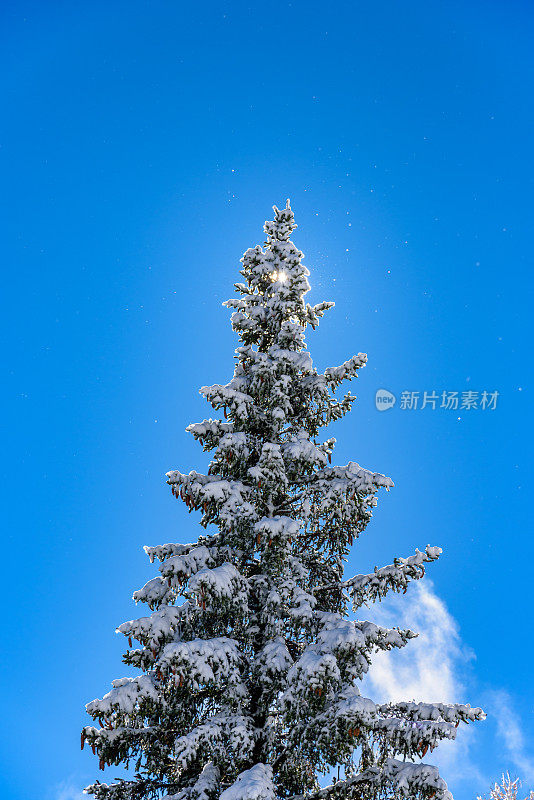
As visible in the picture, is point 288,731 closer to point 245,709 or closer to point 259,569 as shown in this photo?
point 245,709

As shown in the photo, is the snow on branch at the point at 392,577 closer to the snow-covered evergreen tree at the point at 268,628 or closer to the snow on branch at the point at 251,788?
the snow-covered evergreen tree at the point at 268,628

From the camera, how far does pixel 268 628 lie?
859 cm

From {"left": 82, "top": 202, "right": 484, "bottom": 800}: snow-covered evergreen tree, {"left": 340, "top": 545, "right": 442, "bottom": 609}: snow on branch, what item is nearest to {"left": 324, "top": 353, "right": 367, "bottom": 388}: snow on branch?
{"left": 82, "top": 202, "right": 484, "bottom": 800}: snow-covered evergreen tree

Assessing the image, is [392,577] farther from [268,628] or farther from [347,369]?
[347,369]

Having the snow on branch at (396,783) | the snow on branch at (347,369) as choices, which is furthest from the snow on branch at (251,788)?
the snow on branch at (347,369)

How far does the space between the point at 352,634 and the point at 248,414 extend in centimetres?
423

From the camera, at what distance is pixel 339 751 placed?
698 cm

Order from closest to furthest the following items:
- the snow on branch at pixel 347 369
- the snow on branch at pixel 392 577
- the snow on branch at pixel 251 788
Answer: the snow on branch at pixel 251 788, the snow on branch at pixel 392 577, the snow on branch at pixel 347 369

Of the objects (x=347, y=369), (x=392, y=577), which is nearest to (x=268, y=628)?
(x=392, y=577)

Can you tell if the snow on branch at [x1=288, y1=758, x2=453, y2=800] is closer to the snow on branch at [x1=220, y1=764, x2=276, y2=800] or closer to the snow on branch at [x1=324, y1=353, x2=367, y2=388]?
the snow on branch at [x1=220, y1=764, x2=276, y2=800]

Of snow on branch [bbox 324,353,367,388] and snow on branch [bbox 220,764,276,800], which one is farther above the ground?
snow on branch [bbox 324,353,367,388]

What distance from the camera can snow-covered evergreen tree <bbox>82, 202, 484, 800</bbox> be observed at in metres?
7.12

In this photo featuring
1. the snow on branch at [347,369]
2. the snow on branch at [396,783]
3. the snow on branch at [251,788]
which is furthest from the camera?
the snow on branch at [347,369]

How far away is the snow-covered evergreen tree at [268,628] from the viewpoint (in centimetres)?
712
